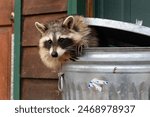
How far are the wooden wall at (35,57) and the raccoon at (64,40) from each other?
2.39 feet

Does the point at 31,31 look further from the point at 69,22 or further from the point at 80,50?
the point at 80,50

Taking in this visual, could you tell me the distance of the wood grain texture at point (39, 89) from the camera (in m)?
3.71

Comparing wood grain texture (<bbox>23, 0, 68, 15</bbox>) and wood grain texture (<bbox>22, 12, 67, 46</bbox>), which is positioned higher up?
wood grain texture (<bbox>23, 0, 68, 15</bbox>)

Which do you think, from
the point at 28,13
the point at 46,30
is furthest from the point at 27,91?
the point at 46,30

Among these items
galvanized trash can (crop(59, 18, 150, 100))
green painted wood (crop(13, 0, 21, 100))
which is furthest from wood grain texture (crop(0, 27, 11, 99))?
galvanized trash can (crop(59, 18, 150, 100))

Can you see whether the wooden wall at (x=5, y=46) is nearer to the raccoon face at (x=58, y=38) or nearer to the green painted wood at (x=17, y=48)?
the green painted wood at (x=17, y=48)

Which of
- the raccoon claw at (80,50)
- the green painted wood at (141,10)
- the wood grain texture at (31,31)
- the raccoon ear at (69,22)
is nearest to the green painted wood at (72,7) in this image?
the wood grain texture at (31,31)

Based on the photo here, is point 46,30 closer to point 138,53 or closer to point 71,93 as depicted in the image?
point 71,93

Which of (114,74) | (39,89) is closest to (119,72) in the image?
(114,74)

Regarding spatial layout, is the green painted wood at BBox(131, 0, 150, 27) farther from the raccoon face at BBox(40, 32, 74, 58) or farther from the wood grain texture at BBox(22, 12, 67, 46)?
the raccoon face at BBox(40, 32, 74, 58)

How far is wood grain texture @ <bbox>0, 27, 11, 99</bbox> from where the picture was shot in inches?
169

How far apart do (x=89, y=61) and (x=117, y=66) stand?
17cm

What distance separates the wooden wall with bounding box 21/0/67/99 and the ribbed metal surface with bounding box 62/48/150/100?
1.14 metres

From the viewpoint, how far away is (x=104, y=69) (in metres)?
2.55
